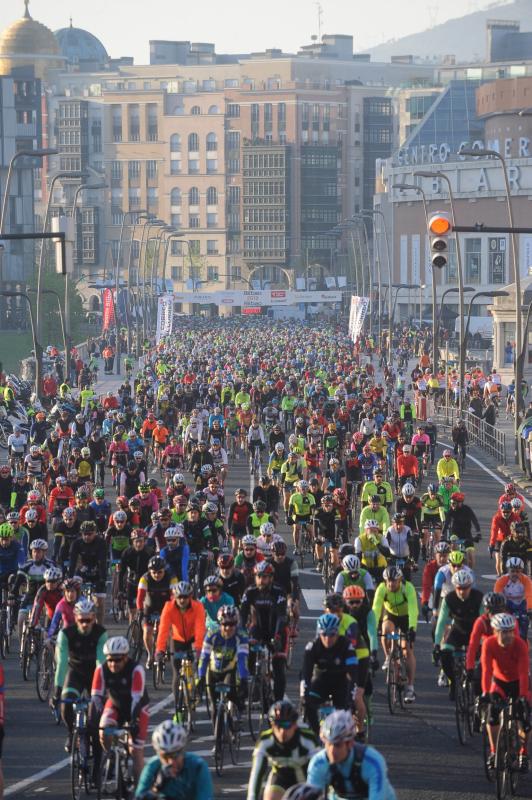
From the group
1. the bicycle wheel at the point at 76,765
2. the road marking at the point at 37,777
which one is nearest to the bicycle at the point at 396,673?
the road marking at the point at 37,777

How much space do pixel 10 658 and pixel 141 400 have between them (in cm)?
2732

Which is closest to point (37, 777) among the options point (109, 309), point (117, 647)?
point (117, 647)

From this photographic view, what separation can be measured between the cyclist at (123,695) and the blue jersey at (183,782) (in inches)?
100.0

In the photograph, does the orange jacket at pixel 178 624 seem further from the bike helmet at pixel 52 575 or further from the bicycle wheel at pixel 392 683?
the bicycle wheel at pixel 392 683

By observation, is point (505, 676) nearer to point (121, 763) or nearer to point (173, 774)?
point (121, 763)

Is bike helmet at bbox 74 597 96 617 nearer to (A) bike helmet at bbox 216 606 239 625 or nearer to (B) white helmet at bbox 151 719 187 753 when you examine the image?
(A) bike helmet at bbox 216 606 239 625

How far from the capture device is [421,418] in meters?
51.8

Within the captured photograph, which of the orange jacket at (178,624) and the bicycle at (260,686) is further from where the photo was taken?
the bicycle at (260,686)

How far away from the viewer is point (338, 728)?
916 cm

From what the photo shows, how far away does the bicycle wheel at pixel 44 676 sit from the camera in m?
16.5

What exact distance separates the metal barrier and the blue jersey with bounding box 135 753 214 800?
36.0 meters

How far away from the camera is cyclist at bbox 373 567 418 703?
52.0 feet

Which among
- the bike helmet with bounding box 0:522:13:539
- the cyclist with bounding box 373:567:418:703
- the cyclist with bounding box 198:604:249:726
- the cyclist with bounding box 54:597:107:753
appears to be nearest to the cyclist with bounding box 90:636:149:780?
the cyclist with bounding box 54:597:107:753

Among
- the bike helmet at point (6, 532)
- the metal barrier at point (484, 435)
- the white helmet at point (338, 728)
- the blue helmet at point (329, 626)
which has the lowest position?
the metal barrier at point (484, 435)
